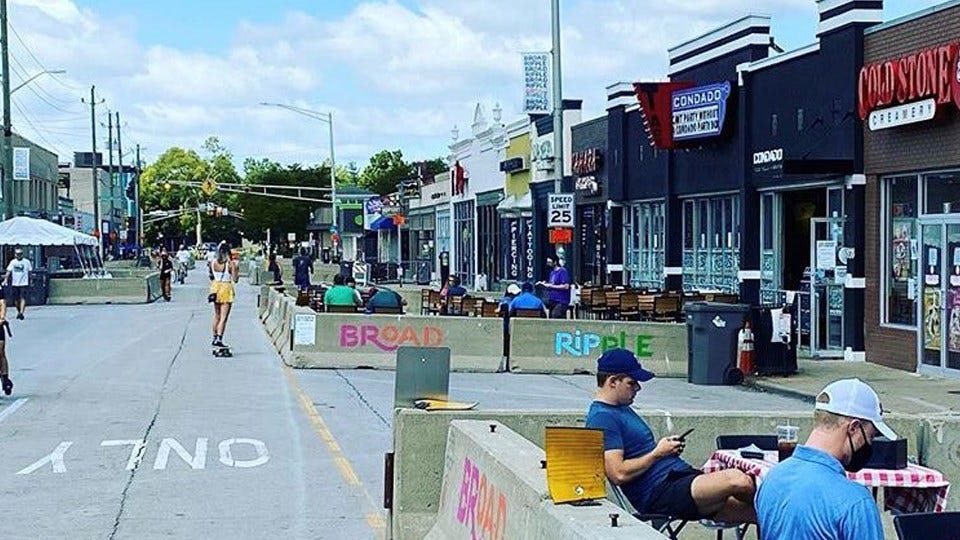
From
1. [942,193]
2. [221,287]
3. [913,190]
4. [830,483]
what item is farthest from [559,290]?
[830,483]

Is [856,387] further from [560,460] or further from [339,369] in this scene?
[339,369]

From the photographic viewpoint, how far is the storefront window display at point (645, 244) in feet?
122

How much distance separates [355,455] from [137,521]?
3460mm

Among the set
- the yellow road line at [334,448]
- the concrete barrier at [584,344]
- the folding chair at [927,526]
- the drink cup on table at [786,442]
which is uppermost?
the drink cup on table at [786,442]

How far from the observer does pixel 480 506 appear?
7.73 meters

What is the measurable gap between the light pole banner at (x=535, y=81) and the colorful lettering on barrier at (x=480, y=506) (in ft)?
103

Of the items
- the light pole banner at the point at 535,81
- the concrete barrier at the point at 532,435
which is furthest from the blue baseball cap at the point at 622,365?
the light pole banner at the point at 535,81

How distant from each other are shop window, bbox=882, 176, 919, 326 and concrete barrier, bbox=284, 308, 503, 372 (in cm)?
649

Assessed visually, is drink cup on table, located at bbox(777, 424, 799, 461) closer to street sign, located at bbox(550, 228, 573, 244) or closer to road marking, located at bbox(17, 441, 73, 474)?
road marking, located at bbox(17, 441, 73, 474)

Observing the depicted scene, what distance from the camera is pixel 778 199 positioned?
2903 cm

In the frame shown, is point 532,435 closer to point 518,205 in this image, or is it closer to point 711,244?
point 711,244

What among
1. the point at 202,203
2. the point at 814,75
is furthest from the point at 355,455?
the point at 202,203

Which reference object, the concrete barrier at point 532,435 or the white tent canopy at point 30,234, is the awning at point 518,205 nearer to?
the white tent canopy at point 30,234

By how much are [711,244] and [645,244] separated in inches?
205
